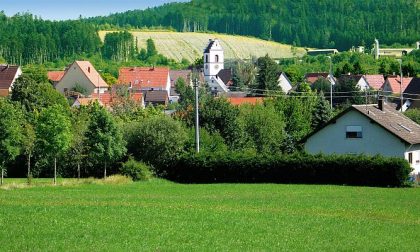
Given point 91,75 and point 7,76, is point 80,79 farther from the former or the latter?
point 7,76

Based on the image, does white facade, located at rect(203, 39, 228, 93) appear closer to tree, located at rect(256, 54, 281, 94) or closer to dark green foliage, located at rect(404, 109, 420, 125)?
tree, located at rect(256, 54, 281, 94)

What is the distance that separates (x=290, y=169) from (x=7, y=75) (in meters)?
88.4

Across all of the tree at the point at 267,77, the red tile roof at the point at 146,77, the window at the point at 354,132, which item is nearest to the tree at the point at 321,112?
the window at the point at 354,132

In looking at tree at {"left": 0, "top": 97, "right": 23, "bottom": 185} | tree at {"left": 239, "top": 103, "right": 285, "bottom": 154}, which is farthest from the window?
tree at {"left": 0, "top": 97, "right": 23, "bottom": 185}

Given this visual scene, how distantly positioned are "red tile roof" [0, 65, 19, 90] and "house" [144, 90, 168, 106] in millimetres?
18763

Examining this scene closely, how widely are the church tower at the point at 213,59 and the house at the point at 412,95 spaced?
66.3m

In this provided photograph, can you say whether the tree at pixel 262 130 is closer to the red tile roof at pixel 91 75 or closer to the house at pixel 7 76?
the house at pixel 7 76

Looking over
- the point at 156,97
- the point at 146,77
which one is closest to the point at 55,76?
the point at 146,77

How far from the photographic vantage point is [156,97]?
128125mm

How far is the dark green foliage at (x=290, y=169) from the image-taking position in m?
47.5

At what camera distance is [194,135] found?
58.5 meters

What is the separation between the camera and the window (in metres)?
57.1

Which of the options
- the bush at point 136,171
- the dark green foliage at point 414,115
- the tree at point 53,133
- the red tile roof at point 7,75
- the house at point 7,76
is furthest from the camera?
the red tile roof at point 7,75

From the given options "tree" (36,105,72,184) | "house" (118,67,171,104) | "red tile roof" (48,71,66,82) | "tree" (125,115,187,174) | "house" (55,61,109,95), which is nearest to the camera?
"tree" (36,105,72,184)
